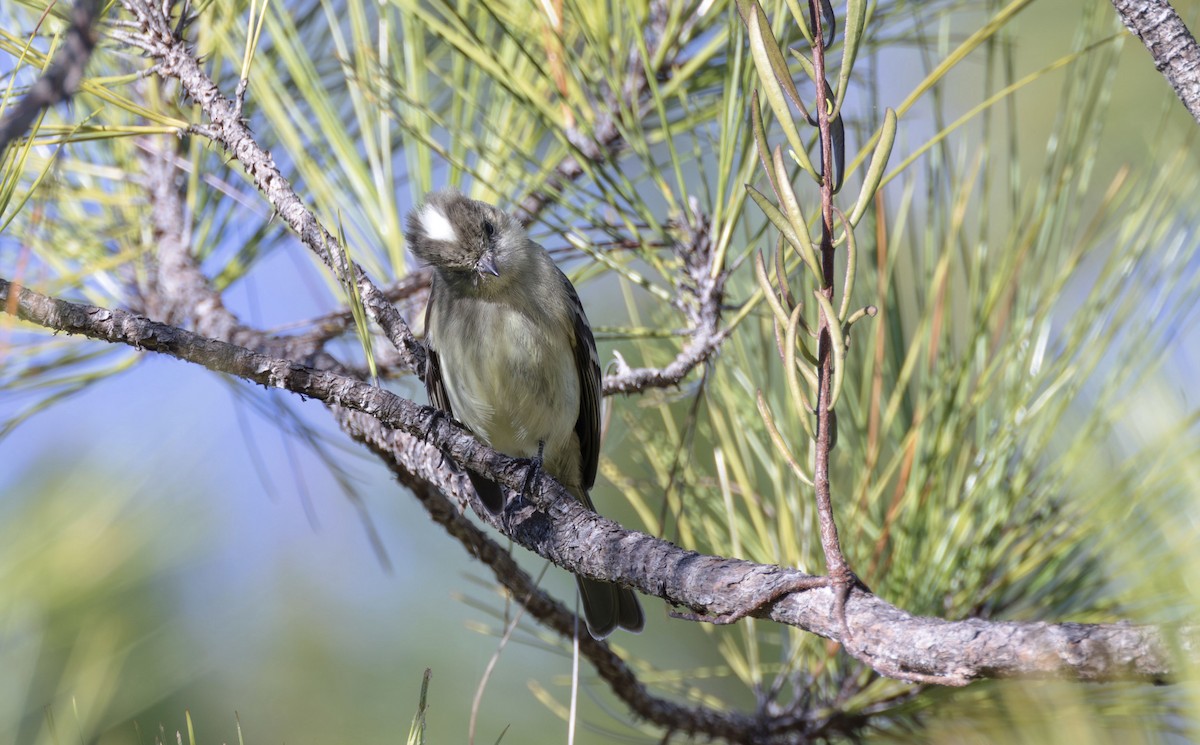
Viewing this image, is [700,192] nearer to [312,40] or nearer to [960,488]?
[960,488]

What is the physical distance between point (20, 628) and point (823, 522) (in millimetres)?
1181

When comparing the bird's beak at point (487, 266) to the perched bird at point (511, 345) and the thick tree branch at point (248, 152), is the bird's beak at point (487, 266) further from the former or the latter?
the thick tree branch at point (248, 152)

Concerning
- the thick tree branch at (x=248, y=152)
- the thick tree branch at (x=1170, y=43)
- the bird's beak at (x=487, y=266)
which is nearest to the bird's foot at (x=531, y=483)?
the thick tree branch at (x=248, y=152)

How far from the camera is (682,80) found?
1700mm

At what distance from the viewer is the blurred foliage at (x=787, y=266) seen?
4.57ft

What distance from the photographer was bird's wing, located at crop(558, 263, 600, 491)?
2.50 metres

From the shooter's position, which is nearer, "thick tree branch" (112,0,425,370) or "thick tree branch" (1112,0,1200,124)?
"thick tree branch" (1112,0,1200,124)

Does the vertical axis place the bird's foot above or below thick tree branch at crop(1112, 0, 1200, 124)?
below

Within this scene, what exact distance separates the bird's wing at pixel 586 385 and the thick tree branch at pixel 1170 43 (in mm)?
1681

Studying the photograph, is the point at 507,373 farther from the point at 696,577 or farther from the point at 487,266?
the point at 696,577

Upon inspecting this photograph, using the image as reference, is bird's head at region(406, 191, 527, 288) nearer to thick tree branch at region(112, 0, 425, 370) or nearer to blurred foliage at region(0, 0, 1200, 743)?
blurred foliage at region(0, 0, 1200, 743)

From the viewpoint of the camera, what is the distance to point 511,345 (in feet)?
7.81

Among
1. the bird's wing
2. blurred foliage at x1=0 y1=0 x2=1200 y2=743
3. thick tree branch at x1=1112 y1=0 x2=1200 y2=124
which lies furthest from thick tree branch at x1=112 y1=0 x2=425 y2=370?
the bird's wing

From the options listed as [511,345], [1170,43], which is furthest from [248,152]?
[511,345]
